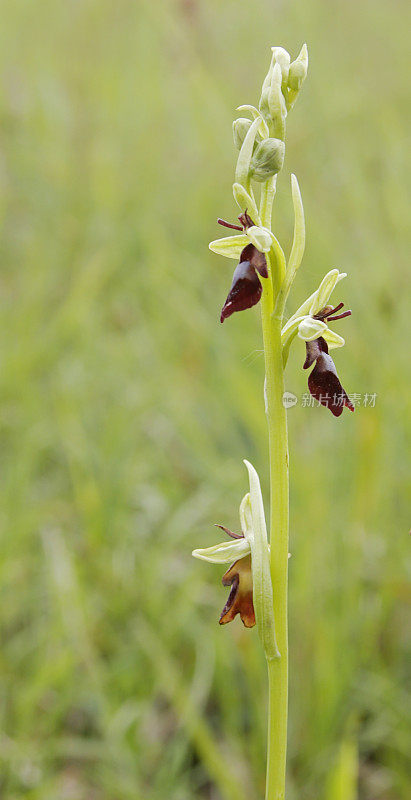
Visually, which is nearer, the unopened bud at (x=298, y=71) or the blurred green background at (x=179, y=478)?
the unopened bud at (x=298, y=71)

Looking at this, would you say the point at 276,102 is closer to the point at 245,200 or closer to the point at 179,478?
the point at 245,200

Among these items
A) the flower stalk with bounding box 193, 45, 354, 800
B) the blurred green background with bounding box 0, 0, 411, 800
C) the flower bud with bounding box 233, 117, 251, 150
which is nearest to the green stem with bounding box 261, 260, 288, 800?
the flower stalk with bounding box 193, 45, 354, 800

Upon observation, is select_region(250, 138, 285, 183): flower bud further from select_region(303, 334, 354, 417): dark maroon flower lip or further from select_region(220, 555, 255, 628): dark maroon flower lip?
select_region(220, 555, 255, 628): dark maroon flower lip

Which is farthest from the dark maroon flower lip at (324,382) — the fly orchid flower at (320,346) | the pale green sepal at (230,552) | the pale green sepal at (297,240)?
the pale green sepal at (230,552)

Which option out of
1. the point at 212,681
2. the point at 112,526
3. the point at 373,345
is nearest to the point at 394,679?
the point at 212,681

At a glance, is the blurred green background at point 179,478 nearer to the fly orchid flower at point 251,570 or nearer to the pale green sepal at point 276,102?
the fly orchid flower at point 251,570

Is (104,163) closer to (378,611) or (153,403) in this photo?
(153,403)

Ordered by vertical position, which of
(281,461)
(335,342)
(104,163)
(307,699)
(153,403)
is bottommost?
(307,699)

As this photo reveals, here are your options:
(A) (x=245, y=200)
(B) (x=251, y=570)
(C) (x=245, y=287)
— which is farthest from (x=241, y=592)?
(A) (x=245, y=200)
